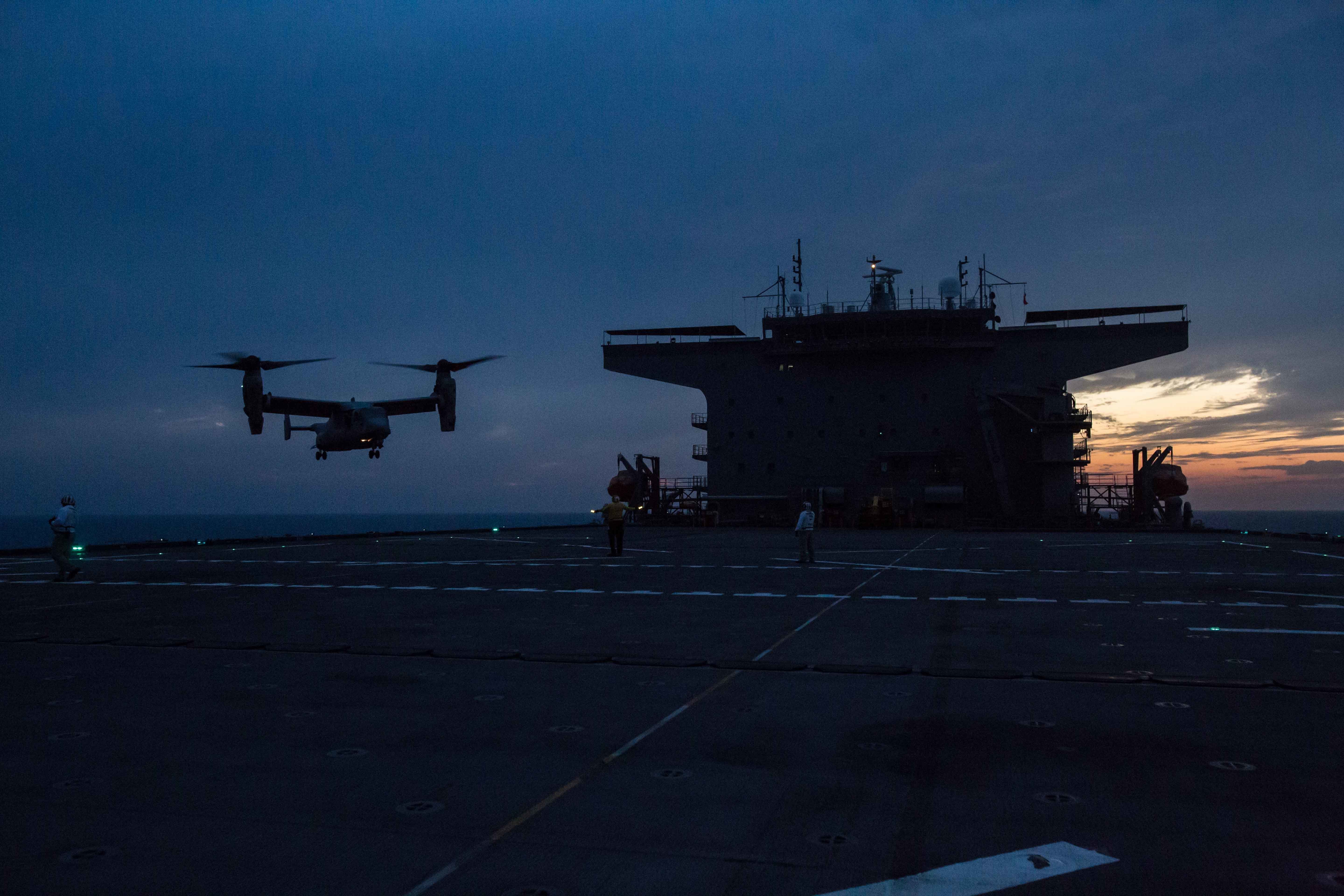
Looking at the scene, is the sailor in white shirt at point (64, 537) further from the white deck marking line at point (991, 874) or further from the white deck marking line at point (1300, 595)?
the white deck marking line at point (1300, 595)

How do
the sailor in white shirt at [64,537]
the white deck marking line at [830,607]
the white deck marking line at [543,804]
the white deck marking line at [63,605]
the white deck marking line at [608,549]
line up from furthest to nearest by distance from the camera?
the white deck marking line at [608,549] < the sailor in white shirt at [64,537] < the white deck marking line at [63,605] < the white deck marking line at [830,607] < the white deck marking line at [543,804]

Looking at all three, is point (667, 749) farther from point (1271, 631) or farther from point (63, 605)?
point (63, 605)

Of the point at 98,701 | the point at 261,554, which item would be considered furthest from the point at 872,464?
the point at 98,701

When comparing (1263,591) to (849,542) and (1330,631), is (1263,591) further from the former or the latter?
(849,542)

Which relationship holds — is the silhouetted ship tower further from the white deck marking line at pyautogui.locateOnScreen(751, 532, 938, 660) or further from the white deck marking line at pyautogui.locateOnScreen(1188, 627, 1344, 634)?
the white deck marking line at pyautogui.locateOnScreen(1188, 627, 1344, 634)

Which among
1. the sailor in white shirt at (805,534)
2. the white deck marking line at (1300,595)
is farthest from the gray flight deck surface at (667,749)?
the sailor in white shirt at (805,534)

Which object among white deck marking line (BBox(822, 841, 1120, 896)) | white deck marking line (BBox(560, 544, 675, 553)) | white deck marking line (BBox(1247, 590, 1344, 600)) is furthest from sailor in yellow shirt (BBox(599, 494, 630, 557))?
white deck marking line (BBox(822, 841, 1120, 896))
